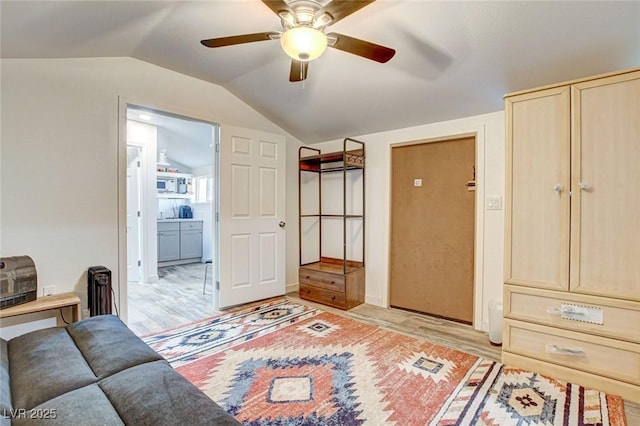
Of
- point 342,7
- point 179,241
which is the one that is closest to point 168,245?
point 179,241

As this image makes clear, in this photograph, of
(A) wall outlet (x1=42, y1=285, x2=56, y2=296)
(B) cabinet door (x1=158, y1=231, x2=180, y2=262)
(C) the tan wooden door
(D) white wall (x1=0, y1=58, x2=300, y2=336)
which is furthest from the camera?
(B) cabinet door (x1=158, y1=231, x2=180, y2=262)

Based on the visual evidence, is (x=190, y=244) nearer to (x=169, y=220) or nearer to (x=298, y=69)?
(x=169, y=220)

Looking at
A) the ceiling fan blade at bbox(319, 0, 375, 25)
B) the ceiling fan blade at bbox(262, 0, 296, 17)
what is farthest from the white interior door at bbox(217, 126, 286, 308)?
the ceiling fan blade at bbox(319, 0, 375, 25)

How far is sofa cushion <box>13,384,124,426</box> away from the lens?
1.01 m

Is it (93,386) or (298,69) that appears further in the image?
(298,69)

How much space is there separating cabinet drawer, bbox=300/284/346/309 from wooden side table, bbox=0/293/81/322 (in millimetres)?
2258

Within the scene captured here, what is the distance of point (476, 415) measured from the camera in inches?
69.7

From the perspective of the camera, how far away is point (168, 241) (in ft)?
20.3

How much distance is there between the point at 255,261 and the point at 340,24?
2.63 meters

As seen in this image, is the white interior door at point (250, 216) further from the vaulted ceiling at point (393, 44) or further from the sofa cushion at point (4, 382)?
the sofa cushion at point (4, 382)

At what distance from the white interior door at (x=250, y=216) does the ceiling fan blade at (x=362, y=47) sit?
2.11 metres

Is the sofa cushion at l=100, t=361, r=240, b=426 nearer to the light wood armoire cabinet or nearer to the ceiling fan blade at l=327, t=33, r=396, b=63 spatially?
the ceiling fan blade at l=327, t=33, r=396, b=63

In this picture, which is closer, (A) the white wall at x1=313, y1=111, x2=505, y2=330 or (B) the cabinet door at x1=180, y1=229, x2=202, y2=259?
(A) the white wall at x1=313, y1=111, x2=505, y2=330

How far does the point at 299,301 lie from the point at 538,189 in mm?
2733
